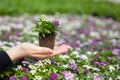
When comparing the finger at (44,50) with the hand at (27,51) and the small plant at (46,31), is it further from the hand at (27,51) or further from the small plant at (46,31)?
the small plant at (46,31)

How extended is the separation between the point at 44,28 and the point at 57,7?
19.9 feet

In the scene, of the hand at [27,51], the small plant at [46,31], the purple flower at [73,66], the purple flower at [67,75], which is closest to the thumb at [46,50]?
the hand at [27,51]

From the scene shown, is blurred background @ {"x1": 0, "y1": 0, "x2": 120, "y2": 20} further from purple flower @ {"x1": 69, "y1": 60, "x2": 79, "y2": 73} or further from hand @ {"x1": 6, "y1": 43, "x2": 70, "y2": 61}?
hand @ {"x1": 6, "y1": 43, "x2": 70, "y2": 61}

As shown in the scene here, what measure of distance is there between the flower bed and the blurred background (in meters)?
0.86

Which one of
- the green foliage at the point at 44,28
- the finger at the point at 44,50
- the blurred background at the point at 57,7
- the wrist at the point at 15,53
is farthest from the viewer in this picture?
the blurred background at the point at 57,7

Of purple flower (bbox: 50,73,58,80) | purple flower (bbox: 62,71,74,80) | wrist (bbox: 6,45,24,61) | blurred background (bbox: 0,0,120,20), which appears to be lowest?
blurred background (bbox: 0,0,120,20)

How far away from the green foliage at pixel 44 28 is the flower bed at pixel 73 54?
0.36m

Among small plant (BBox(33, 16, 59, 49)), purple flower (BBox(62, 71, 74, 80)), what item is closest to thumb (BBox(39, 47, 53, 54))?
small plant (BBox(33, 16, 59, 49))

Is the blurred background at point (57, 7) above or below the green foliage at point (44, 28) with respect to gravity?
below

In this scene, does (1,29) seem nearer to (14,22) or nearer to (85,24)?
(14,22)

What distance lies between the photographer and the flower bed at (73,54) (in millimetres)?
4352

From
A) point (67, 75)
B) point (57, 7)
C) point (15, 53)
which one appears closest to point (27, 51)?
point (15, 53)

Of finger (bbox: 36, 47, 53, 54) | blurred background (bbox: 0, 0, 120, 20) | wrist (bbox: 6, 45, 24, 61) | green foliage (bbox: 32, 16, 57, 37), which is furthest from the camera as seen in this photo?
blurred background (bbox: 0, 0, 120, 20)

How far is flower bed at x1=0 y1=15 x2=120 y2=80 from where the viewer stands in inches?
171
